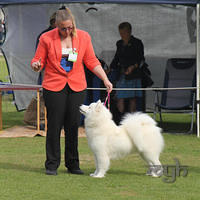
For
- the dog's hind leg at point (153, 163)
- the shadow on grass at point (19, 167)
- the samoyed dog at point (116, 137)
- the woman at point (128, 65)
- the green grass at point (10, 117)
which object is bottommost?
the green grass at point (10, 117)

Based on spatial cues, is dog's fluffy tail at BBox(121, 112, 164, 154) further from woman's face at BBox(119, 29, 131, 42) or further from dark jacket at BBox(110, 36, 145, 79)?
dark jacket at BBox(110, 36, 145, 79)

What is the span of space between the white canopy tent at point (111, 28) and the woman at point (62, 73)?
4.84m

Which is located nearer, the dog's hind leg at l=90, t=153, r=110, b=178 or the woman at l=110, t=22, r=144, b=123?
the dog's hind leg at l=90, t=153, r=110, b=178

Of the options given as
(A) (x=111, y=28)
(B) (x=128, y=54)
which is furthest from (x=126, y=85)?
(A) (x=111, y=28)

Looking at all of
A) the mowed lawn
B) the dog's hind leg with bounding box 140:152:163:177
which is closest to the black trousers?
the mowed lawn

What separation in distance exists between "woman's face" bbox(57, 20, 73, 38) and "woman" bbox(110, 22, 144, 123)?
167 inches

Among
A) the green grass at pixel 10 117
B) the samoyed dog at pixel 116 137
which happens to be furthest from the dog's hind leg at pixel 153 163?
the green grass at pixel 10 117

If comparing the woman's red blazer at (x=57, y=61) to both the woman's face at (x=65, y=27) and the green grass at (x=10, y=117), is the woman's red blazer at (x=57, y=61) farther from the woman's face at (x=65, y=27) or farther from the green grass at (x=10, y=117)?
the green grass at (x=10, y=117)

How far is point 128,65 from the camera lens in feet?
31.9

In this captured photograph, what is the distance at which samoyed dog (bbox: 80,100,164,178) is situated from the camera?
5.35 meters

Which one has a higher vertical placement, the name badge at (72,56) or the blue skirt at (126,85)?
the name badge at (72,56)

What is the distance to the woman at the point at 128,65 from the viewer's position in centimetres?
964

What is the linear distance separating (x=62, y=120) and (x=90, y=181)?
0.74m

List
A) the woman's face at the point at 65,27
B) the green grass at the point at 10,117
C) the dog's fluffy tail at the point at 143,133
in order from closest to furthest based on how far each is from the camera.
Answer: the woman's face at the point at 65,27
the dog's fluffy tail at the point at 143,133
the green grass at the point at 10,117
